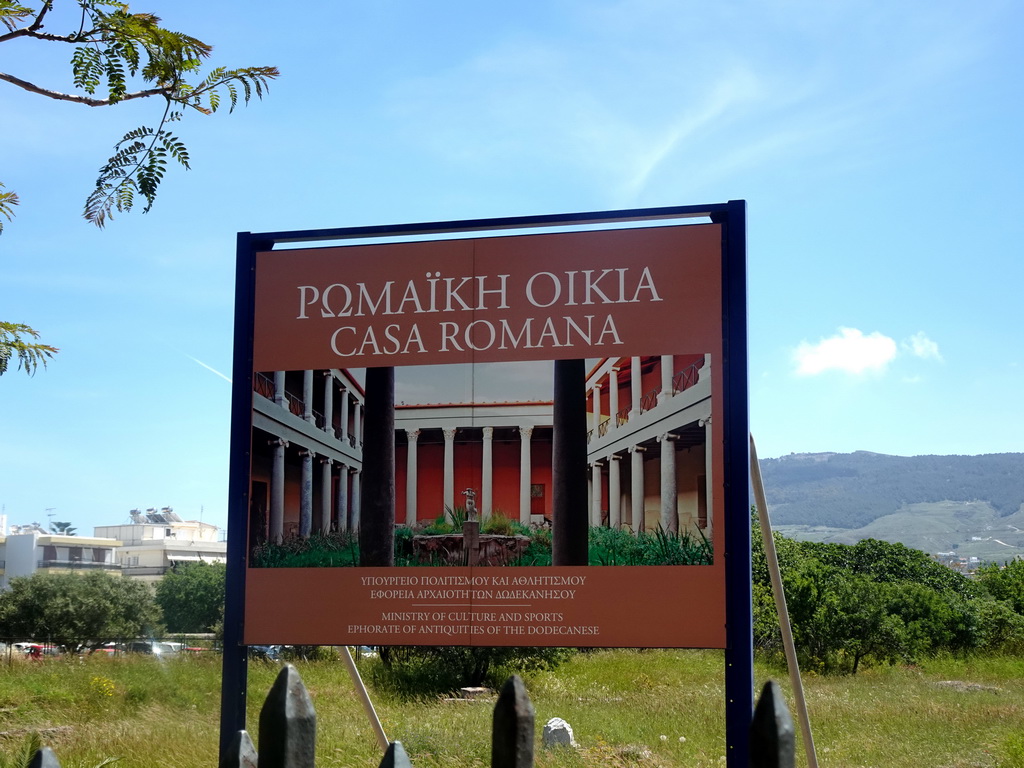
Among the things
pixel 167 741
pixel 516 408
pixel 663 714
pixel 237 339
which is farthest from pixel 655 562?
pixel 663 714

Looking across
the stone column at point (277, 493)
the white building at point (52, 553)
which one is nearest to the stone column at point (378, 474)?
the stone column at point (277, 493)

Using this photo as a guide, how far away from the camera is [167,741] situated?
402 inches

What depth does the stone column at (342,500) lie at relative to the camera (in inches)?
258

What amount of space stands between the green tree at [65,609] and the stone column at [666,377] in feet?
99.0

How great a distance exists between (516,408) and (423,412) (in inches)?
24.1

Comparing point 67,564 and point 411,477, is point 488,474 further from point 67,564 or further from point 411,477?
point 67,564

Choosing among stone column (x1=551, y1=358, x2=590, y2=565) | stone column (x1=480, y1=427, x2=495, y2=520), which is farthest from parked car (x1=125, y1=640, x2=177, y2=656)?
stone column (x1=551, y1=358, x2=590, y2=565)

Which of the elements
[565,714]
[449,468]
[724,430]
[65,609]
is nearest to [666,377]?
[724,430]

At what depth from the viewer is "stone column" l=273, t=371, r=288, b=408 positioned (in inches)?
262

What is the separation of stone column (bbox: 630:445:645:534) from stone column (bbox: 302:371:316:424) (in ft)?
6.87

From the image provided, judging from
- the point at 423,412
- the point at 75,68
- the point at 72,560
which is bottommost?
the point at 72,560

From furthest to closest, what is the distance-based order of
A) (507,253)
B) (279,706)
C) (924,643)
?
1. (924,643)
2. (507,253)
3. (279,706)

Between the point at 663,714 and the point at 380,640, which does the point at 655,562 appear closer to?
the point at 380,640

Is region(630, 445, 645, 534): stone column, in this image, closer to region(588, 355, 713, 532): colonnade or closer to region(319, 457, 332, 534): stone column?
region(588, 355, 713, 532): colonnade
